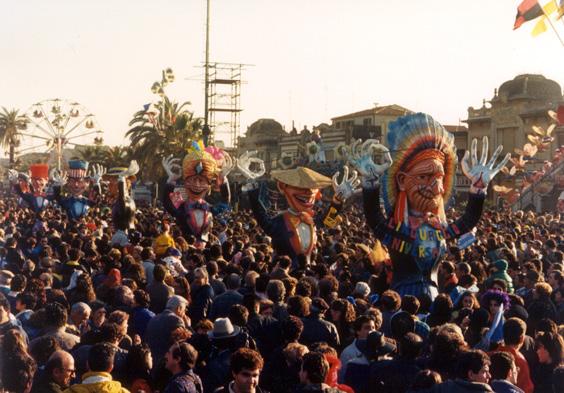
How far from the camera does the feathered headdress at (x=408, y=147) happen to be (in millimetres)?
11266

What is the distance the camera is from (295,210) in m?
14.4

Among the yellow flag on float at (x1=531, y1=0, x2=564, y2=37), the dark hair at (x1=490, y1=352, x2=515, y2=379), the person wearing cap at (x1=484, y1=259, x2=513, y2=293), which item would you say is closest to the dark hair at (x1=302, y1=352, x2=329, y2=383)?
the dark hair at (x1=490, y1=352, x2=515, y2=379)

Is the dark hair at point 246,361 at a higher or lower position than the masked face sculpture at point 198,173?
lower

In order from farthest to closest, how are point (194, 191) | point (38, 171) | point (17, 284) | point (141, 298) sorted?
1. point (38, 171)
2. point (194, 191)
3. point (17, 284)
4. point (141, 298)

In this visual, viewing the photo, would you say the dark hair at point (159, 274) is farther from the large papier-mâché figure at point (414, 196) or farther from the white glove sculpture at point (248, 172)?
the white glove sculpture at point (248, 172)

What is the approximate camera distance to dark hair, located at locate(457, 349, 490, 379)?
16.0ft

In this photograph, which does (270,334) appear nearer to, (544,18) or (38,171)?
(544,18)

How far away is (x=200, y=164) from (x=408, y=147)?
772 centimetres

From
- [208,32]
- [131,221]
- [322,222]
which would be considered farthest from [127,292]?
[208,32]

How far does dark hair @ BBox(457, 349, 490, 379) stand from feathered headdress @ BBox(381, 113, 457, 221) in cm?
639

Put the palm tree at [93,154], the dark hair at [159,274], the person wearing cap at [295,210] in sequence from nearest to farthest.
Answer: the dark hair at [159,274], the person wearing cap at [295,210], the palm tree at [93,154]

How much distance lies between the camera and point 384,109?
5919 centimetres

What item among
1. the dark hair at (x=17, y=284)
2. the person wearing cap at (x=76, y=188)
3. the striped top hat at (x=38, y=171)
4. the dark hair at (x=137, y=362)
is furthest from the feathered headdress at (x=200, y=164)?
the striped top hat at (x=38, y=171)

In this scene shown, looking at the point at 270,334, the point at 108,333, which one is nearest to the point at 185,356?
the point at 108,333
